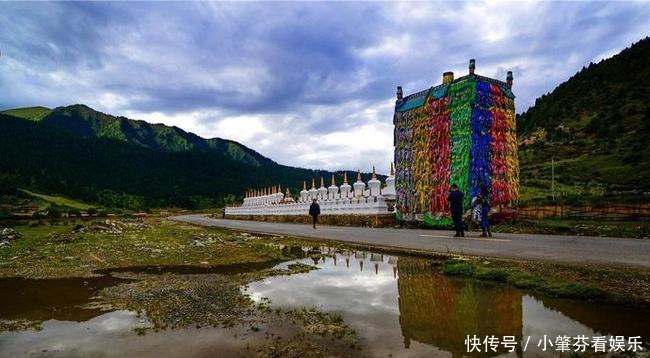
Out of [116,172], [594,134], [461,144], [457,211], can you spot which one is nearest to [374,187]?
[461,144]

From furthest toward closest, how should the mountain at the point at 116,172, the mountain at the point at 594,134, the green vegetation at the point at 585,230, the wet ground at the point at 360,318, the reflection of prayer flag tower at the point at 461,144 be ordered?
the mountain at the point at 116,172, the mountain at the point at 594,134, the reflection of prayer flag tower at the point at 461,144, the green vegetation at the point at 585,230, the wet ground at the point at 360,318

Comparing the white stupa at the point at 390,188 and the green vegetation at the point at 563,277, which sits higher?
the white stupa at the point at 390,188

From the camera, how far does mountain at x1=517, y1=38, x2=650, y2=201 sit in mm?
Answer: 38062

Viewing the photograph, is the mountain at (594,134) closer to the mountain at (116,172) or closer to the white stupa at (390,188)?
the white stupa at (390,188)

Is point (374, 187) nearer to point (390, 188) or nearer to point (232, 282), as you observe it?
point (390, 188)

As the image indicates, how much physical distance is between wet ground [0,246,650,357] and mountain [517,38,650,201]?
814 inches

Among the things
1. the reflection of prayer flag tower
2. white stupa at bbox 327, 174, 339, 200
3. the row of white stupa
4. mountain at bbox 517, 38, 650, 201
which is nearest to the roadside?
the reflection of prayer flag tower

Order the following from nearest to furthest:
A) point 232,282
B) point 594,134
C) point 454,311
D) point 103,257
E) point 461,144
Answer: point 454,311 < point 232,282 < point 103,257 < point 461,144 < point 594,134

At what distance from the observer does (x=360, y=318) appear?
14.6ft

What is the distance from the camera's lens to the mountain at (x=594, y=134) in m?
38.1

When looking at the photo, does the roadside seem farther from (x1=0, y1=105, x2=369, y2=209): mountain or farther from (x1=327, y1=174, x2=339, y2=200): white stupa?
(x1=0, y1=105, x2=369, y2=209): mountain

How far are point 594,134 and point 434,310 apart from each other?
75989mm

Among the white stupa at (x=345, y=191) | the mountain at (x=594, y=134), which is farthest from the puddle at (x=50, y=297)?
the mountain at (x=594, y=134)

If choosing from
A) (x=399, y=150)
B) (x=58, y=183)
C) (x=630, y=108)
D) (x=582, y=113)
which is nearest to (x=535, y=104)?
(x=582, y=113)
